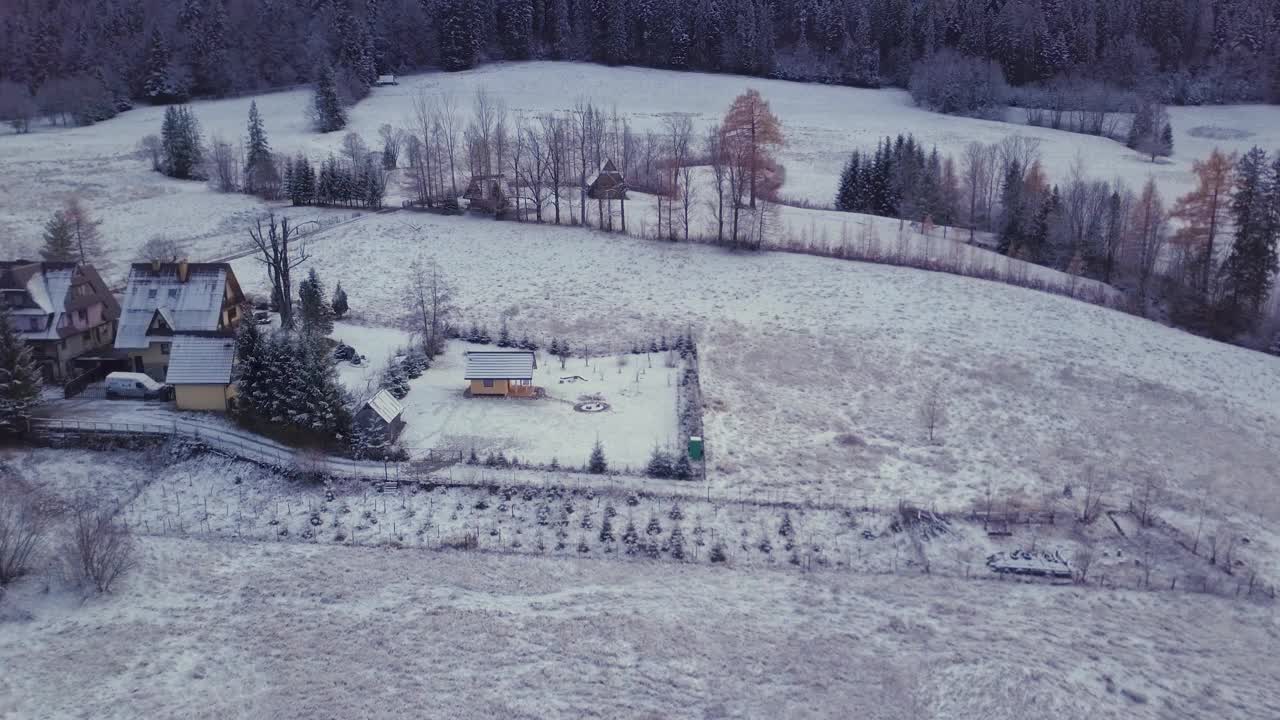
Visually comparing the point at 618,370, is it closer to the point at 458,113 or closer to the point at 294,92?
the point at 458,113

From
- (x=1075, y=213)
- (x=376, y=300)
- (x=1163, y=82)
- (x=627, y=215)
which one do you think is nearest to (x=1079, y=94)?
(x=1163, y=82)

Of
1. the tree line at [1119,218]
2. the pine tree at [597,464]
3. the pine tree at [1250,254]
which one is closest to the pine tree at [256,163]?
the tree line at [1119,218]

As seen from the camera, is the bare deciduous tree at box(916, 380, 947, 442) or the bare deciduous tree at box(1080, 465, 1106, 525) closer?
the bare deciduous tree at box(1080, 465, 1106, 525)

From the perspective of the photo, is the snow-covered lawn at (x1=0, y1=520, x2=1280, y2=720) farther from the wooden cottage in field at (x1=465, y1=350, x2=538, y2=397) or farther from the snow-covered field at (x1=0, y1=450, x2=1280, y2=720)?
the wooden cottage in field at (x1=465, y1=350, x2=538, y2=397)

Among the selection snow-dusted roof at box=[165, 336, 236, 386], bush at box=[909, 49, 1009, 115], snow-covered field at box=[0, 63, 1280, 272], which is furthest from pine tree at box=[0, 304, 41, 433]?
bush at box=[909, 49, 1009, 115]

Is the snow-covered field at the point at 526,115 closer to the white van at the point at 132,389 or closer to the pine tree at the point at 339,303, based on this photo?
the pine tree at the point at 339,303

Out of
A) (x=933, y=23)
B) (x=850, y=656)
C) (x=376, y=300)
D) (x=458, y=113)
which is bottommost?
(x=850, y=656)

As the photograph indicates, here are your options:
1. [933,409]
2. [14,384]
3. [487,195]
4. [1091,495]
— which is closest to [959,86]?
[487,195]
